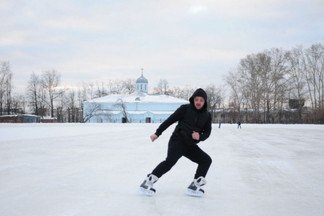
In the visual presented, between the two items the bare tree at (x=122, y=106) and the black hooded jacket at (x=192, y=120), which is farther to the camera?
the bare tree at (x=122, y=106)

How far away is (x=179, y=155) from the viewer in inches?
206

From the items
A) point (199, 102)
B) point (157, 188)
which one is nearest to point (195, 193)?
point (157, 188)

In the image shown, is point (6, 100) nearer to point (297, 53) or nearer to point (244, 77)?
point (244, 77)

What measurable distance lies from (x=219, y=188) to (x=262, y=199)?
36.2 inches

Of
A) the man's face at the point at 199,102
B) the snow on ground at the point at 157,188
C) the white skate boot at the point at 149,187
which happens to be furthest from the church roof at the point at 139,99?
the man's face at the point at 199,102

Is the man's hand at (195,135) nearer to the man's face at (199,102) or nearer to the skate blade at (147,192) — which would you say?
the man's face at (199,102)

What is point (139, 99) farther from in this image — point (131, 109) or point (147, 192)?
point (147, 192)

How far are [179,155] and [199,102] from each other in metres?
0.78

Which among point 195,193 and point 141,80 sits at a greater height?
point 141,80

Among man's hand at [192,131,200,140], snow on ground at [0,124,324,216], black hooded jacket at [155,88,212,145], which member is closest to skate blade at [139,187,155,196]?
snow on ground at [0,124,324,216]

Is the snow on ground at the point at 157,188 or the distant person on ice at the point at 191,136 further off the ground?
the distant person on ice at the point at 191,136

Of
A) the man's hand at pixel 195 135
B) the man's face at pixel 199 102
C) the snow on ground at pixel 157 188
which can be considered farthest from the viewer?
the man's face at pixel 199 102

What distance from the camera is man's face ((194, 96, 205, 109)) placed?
510 centimetres

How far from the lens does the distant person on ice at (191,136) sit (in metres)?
5.14
